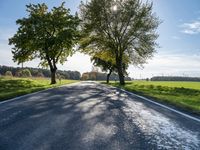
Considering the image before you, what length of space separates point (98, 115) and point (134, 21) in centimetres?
2965

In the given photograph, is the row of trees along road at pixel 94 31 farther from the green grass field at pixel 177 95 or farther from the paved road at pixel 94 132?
the paved road at pixel 94 132

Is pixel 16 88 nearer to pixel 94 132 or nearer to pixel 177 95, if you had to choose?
pixel 177 95

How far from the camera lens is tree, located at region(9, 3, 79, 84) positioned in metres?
39.5

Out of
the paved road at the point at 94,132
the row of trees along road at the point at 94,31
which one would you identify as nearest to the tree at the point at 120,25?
the row of trees along road at the point at 94,31

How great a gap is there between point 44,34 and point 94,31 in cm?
729

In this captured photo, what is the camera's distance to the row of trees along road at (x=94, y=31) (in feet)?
121

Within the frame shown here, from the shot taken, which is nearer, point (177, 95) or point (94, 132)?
point (94, 132)

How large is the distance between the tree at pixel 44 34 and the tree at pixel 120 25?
287 cm

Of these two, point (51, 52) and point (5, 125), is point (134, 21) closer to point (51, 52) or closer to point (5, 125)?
point (51, 52)

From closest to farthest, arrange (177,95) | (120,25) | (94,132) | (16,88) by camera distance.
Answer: (94,132) → (177,95) → (16,88) → (120,25)

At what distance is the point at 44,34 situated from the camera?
41.0 meters

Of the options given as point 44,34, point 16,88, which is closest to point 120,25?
point 44,34

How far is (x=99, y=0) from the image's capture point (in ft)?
121

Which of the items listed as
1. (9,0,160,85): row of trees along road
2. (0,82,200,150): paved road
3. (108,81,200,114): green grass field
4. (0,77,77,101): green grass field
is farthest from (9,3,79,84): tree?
(0,82,200,150): paved road
